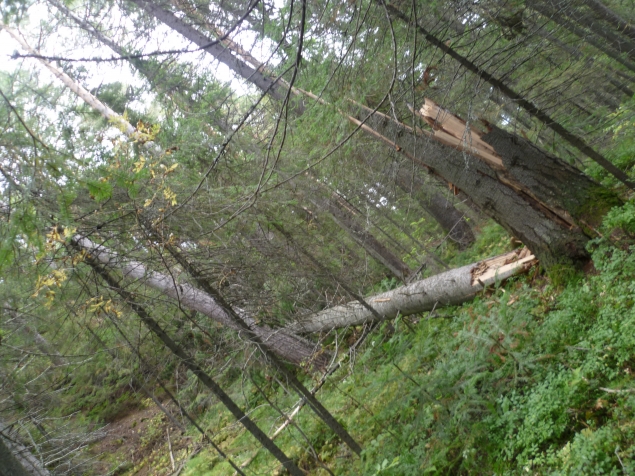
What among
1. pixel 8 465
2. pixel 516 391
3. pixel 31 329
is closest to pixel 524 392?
pixel 516 391

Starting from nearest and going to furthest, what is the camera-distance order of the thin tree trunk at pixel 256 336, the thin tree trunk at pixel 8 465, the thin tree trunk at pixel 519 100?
1. the thin tree trunk at pixel 8 465
2. the thin tree trunk at pixel 256 336
3. the thin tree trunk at pixel 519 100

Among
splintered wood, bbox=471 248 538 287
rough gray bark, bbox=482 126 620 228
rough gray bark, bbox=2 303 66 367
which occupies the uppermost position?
A: rough gray bark, bbox=2 303 66 367

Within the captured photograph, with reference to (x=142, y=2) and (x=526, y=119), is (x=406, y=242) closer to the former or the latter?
(x=526, y=119)

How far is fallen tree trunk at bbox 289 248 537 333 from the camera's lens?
6.19 m

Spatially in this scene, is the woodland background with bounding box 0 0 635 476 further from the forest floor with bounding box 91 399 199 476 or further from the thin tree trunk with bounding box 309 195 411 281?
the forest floor with bounding box 91 399 199 476

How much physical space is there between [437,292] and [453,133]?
2.42 meters

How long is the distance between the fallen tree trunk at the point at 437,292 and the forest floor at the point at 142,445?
506 centimetres

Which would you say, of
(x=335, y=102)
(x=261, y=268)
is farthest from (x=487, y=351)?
(x=335, y=102)

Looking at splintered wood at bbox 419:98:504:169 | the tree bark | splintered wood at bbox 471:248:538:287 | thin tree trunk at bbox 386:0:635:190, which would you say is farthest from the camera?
the tree bark

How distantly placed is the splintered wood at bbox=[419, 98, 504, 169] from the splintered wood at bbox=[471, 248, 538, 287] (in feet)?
4.40

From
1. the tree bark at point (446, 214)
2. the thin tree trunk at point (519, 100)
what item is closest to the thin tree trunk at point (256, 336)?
the thin tree trunk at point (519, 100)

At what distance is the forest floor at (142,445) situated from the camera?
10.7 meters

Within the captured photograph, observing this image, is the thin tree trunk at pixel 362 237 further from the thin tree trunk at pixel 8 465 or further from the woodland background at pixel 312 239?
the thin tree trunk at pixel 8 465

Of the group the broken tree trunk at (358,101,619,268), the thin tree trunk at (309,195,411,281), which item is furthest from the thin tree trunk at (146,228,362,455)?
the thin tree trunk at (309,195,411,281)
